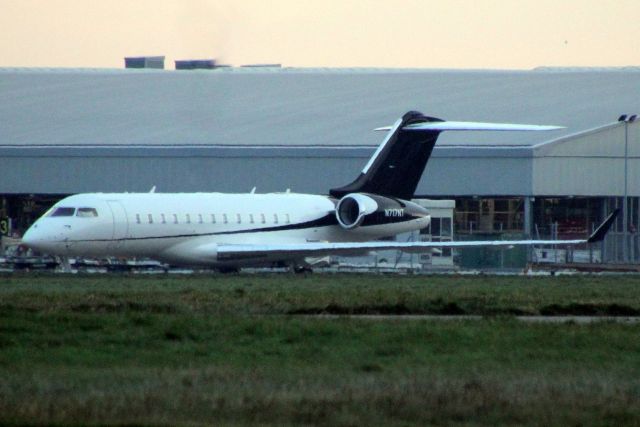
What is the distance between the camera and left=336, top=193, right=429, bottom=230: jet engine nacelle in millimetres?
49006

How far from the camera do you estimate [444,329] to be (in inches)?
888

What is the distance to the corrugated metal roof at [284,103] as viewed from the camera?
69938 millimetres

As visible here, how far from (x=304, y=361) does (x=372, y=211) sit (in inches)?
1173

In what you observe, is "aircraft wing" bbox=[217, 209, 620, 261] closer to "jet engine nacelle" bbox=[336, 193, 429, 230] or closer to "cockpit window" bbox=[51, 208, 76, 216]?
"jet engine nacelle" bbox=[336, 193, 429, 230]

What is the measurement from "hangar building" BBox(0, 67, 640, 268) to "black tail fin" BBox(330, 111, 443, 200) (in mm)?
13690

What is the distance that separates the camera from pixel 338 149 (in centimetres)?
6744

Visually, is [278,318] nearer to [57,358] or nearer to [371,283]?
[57,358]

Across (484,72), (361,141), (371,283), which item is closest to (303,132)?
(361,141)

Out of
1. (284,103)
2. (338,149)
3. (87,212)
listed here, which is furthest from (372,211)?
(284,103)

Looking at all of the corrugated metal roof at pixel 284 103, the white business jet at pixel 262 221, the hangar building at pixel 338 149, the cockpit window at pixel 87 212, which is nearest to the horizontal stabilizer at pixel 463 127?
Result: the white business jet at pixel 262 221

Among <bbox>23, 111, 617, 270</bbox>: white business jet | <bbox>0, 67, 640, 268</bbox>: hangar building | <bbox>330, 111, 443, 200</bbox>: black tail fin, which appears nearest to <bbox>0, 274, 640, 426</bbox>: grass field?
<bbox>23, 111, 617, 270</bbox>: white business jet

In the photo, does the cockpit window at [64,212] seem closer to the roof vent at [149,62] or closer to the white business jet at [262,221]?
the white business jet at [262,221]

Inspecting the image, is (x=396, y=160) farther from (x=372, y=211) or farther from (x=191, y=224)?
(x=191, y=224)

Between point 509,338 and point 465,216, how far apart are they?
157 feet
